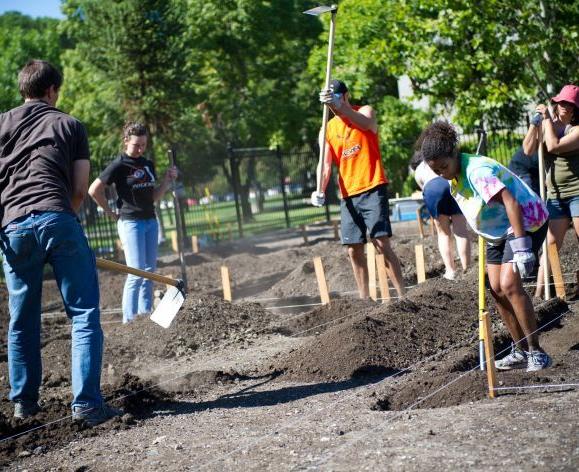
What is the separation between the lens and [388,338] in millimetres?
7219

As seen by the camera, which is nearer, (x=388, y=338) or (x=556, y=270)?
(x=388, y=338)

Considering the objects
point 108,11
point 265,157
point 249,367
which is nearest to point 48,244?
point 249,367

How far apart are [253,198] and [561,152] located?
2679 cm

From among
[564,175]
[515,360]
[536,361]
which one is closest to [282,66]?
[564,175]

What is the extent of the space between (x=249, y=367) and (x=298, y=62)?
28729 millimetres

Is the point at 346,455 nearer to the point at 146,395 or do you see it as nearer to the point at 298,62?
the point at 146,395

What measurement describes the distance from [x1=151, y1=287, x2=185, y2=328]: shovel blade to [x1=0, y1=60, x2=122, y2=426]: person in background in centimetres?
121

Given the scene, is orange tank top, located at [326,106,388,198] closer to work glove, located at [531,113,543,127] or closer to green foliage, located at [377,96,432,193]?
work glove, located at [531,113,543,127]

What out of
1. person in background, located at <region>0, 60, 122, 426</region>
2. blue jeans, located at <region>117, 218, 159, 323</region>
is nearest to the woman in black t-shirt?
blue jeans, located at <region>117, 218, 159, 323</region>

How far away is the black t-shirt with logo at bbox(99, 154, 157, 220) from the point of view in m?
9.48

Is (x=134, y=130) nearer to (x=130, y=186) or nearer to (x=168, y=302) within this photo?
(x=130, y=186)

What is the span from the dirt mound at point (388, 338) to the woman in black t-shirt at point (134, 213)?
8.65ft

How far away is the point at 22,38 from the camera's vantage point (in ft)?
132

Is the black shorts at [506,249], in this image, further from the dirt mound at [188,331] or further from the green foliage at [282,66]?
the green foliage at [282,66]
